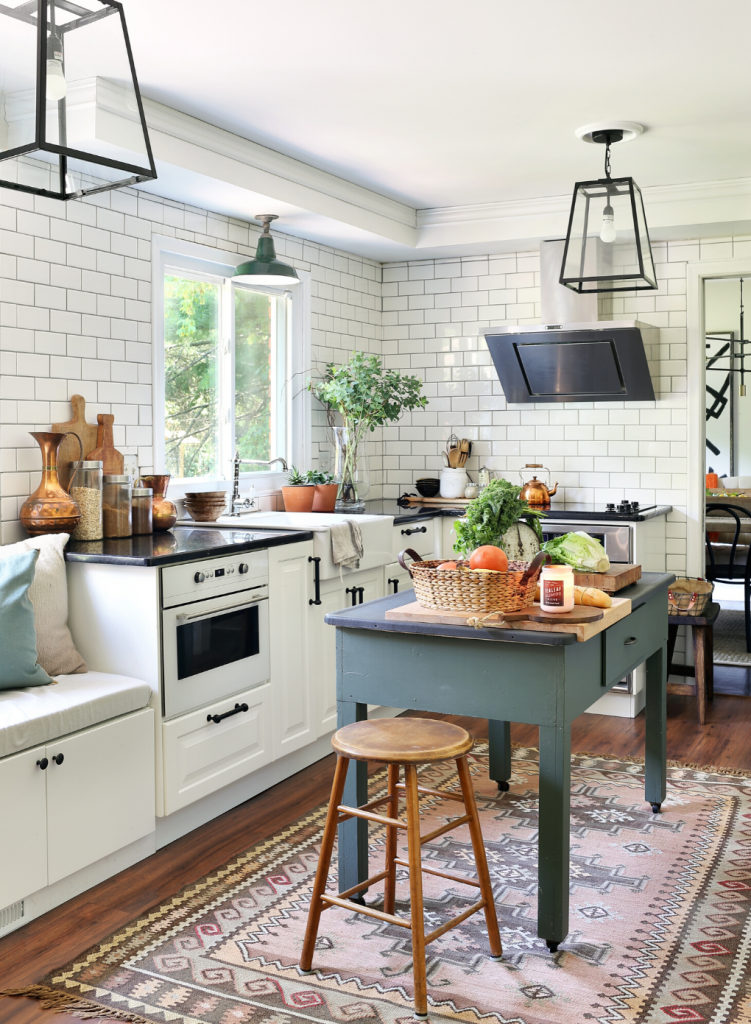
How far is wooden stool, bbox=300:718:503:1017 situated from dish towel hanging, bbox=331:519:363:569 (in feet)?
5.30

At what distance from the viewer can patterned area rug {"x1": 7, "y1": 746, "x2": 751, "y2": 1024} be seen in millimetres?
2311

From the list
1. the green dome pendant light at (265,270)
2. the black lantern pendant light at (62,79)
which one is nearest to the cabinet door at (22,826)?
the black lantern pendant light at (62,79)

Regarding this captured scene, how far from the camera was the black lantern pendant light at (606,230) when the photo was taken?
13.1 feet

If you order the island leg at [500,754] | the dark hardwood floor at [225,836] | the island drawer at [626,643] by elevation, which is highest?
the island drawer at [626,643]

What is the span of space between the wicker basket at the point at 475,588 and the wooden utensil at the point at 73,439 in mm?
1706

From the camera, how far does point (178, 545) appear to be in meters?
3.45

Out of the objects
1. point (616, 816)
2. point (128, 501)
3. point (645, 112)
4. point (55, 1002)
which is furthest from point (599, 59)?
point (55, 1002)

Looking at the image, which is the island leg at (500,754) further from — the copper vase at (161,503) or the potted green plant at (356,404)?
the potted green plant at (356,404)

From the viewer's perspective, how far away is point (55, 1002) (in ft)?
7.66

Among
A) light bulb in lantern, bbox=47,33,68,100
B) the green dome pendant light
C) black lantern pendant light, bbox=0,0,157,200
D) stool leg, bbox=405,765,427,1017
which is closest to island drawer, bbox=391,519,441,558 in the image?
the green dome pendant light

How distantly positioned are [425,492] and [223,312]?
1.73 m

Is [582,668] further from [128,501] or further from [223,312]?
[223,312]

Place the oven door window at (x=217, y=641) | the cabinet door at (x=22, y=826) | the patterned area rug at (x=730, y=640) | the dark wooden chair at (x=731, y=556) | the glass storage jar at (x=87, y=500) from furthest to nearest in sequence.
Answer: the dark wooden chair at (x=731, y=556), the patterned area rug at (x=730, y=640), the glass storage jar at (x=87, y=500), the oven door window at (x=217, y=641), the cabinet door at (x=22, y=826)

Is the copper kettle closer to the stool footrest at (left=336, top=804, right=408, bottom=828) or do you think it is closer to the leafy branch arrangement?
the leafy branch arrangement
